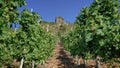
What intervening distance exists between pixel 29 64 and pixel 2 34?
70.5ft

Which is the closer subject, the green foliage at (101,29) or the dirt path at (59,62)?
the green foliage at (101,29)

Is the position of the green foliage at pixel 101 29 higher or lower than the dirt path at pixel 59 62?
higher

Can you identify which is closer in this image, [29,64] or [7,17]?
[7,17]

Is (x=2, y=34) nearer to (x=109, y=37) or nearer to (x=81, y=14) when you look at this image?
(x=109, y=37)

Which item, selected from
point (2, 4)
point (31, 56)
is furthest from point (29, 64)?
point (2, 4)

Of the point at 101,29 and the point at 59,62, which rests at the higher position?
the point at 101,29

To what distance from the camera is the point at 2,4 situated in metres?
15.9

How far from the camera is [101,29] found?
15602 mm

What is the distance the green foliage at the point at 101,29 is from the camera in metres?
15.0

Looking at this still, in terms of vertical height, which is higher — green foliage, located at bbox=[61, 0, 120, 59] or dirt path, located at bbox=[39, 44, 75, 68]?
green foliage, located at bbox=[61, 0, 120, 59]

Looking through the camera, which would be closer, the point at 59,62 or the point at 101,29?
the point at 101,29

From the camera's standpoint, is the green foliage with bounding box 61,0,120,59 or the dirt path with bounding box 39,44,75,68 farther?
the dirt path with bounding box 39,44,75,68

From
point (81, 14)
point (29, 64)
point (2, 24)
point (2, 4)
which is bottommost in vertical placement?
point (29, 64)

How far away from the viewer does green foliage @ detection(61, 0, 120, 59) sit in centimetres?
1504
